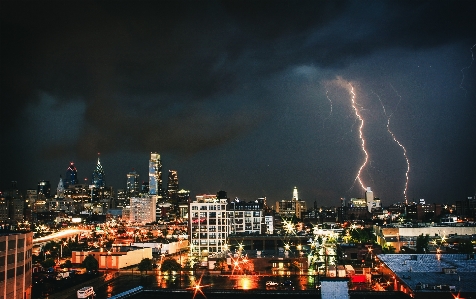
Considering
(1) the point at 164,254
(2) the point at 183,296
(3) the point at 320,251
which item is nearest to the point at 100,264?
(1) the point at 164,254

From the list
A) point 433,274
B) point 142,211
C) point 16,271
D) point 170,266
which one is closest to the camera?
point 16,271

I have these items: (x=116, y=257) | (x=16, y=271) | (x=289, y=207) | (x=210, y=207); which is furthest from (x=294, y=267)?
(x=289, y=207)

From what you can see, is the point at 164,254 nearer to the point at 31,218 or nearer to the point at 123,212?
the point at 31,218

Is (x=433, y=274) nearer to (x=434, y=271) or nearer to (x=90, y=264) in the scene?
(x=434, y=271)

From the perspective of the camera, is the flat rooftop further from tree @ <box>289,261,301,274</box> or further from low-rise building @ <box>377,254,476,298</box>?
tree @ <box>289,261,301,274</box>

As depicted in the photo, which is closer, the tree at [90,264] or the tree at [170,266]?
the tree at [170,266]

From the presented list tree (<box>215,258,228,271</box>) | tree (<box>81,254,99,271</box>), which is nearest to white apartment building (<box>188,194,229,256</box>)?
tree (<box>215,258,228,271</box>)

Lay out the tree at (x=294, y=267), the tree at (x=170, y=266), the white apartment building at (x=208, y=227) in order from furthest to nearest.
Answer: the white apartment building at (x=208, y=227)
the tree at (x=170, y=266)
the tree at (x=294, y=267)

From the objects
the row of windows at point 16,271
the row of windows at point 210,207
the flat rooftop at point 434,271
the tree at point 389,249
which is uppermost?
the row of windows at point 210,207

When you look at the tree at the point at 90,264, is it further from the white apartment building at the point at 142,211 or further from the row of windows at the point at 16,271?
the white apartment building at the point at 142,211

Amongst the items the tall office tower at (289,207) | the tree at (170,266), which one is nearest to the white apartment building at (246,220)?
the tree at (170,266)

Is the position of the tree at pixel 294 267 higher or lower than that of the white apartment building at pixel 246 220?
lower
